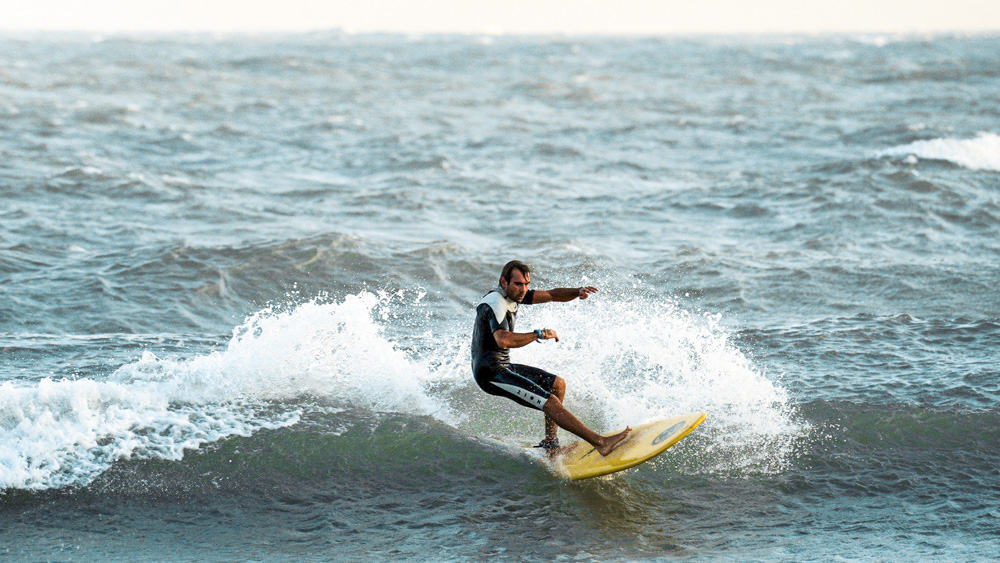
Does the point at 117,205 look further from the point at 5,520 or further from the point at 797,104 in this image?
the point at 797,104

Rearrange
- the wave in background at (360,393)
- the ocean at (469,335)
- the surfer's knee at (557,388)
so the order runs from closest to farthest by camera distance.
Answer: the ocean at (469,335), the surfer's knee at (557,388), the wave in background at (360,393)

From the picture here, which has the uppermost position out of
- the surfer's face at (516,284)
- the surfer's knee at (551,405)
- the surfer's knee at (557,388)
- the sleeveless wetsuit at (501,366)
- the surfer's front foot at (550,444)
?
the surfer's face at (516,284)

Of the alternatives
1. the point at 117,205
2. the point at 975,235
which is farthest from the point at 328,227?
the point at 975,235

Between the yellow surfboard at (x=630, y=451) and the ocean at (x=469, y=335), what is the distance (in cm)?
18

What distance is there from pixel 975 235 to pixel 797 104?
779 inches

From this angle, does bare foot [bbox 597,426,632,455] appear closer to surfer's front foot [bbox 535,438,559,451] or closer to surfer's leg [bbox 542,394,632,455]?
surfer's leg [bbox 542,394,632,455]

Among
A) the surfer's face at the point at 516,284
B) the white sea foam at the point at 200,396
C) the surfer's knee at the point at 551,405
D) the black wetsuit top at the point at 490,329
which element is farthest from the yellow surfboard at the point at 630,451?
the white sea foam at the point at 200,396

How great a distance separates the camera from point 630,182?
2386 cm

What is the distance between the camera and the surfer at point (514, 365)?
29.9 feet

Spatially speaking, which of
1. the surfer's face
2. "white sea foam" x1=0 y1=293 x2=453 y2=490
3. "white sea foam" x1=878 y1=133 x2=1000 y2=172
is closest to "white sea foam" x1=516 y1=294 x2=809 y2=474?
"white sea foam" x1=0 y1=293 x2=453 y2=490

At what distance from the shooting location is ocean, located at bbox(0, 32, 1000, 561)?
8898 millimetres

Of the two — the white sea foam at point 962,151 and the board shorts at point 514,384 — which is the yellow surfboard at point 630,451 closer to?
the board shorts at point 514,384

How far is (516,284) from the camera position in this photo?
905 cm

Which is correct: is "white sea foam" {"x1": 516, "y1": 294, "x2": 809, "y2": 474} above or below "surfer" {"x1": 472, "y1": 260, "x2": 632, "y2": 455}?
below
